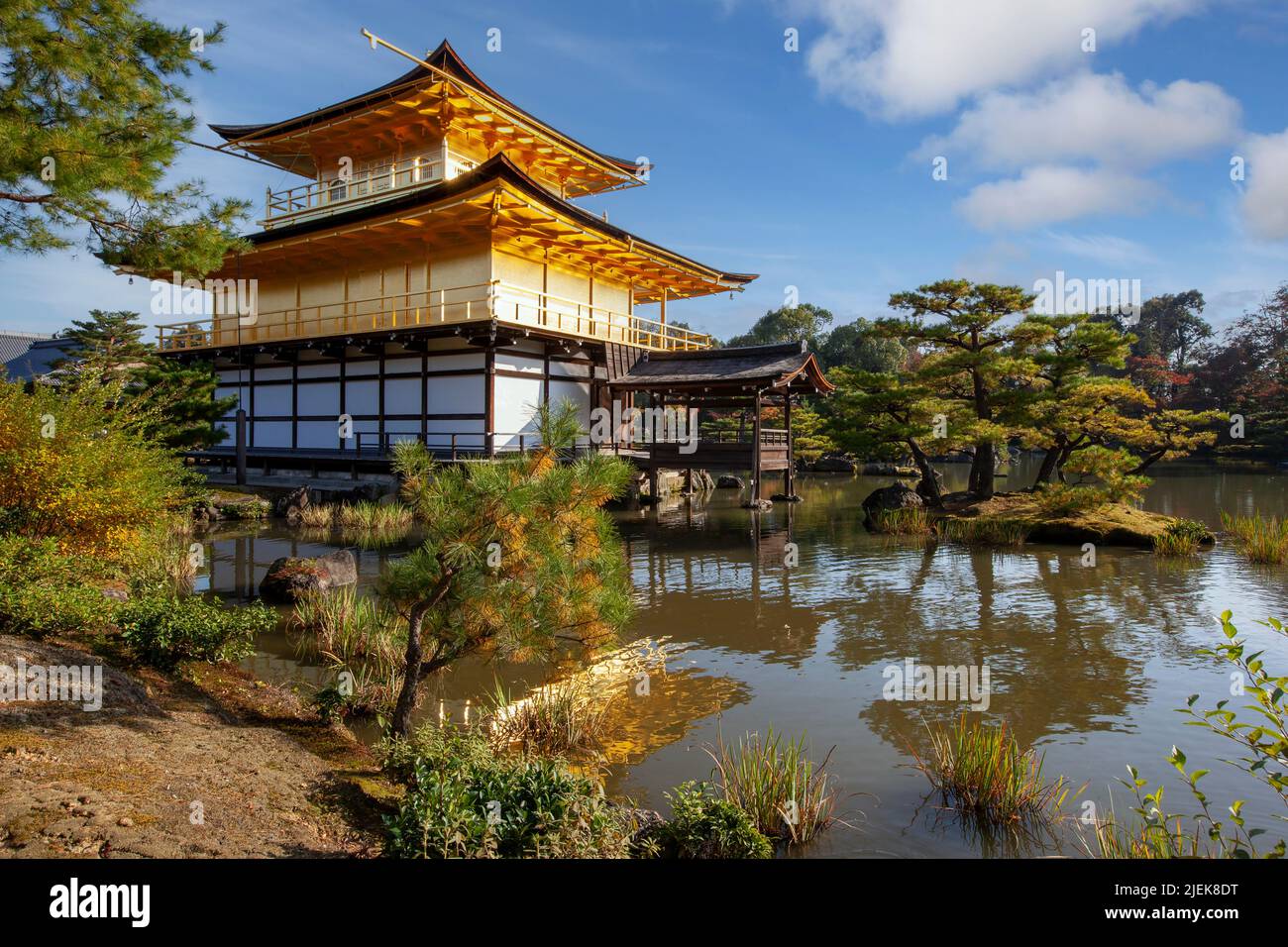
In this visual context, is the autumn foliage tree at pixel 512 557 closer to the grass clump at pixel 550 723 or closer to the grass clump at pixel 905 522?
the grass clump at pixel 550 723

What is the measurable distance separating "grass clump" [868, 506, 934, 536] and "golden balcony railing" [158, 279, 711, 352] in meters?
9.37

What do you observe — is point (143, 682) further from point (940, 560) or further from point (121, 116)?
point (940, 560)

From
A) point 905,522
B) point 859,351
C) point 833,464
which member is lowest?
point 905,522

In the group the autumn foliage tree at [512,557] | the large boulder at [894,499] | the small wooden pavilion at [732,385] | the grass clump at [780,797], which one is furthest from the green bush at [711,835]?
the large boulder at [894,499]

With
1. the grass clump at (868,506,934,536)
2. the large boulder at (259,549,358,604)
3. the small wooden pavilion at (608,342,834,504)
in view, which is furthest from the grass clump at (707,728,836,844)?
the small wooden pavilion at (608,342,834,504)

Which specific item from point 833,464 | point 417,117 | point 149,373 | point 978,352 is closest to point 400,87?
point 417,117

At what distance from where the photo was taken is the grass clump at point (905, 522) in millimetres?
18609

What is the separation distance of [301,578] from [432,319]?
39.9 ft

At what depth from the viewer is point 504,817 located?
404 cm

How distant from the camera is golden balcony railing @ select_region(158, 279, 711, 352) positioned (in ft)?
69.9

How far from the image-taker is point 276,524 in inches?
746

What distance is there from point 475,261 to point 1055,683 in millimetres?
18777

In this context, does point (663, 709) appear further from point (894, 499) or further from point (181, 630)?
point (894, 499)
